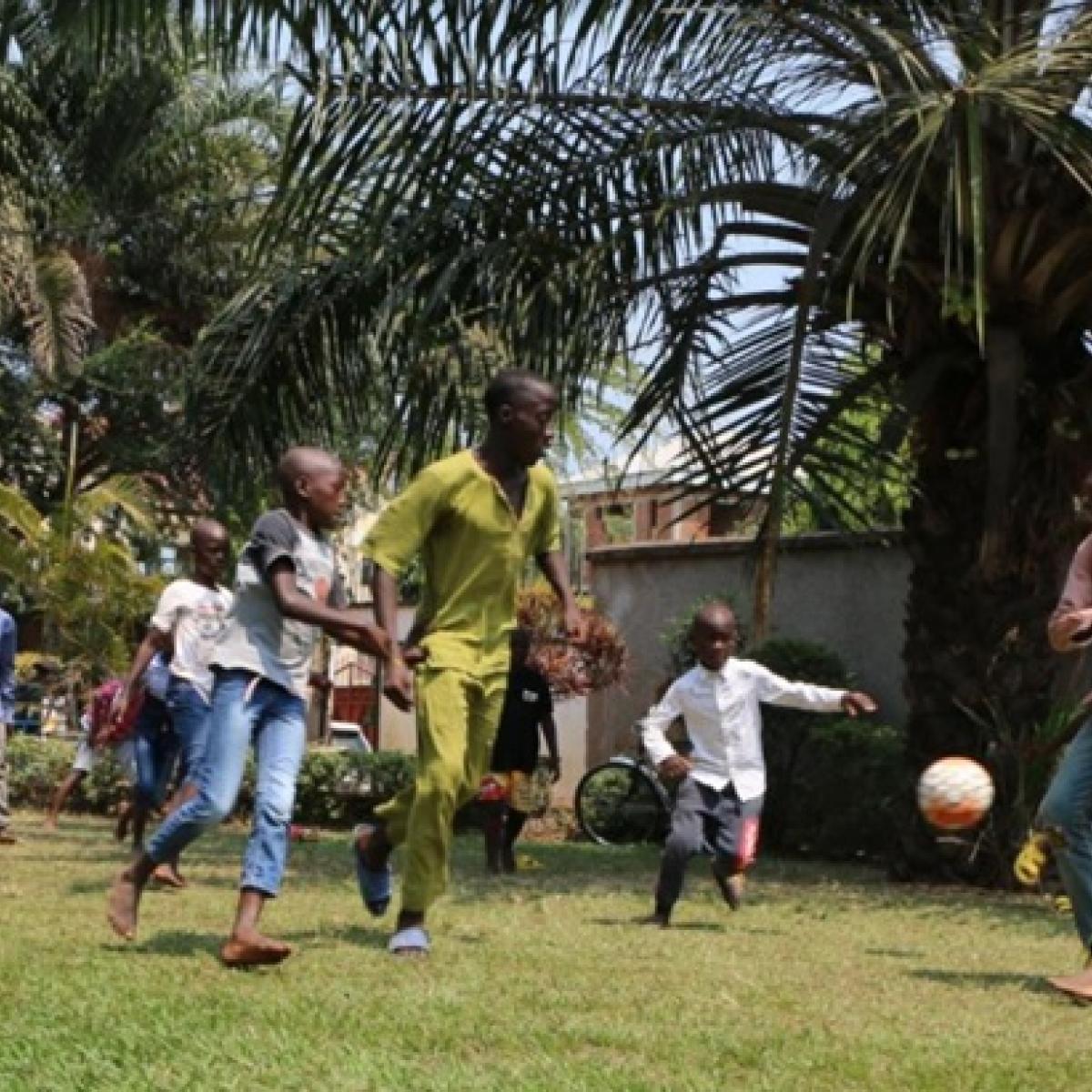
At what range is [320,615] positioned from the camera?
6.95 meters

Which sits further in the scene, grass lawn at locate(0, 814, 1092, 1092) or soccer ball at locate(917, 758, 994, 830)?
soccer ball at locate(917, 758, 994, 830)

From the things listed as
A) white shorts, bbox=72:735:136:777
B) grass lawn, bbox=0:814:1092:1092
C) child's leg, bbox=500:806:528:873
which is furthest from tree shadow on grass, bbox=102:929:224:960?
child's leg, bbox=500:806:528:873

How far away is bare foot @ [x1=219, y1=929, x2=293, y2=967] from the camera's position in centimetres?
681

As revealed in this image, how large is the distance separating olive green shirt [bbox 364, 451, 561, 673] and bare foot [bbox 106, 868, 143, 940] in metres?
1.32

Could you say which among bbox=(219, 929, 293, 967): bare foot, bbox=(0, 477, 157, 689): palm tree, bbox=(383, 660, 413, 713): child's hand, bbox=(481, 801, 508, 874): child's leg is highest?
bbox=(0, 477, 157, 689): palm tree

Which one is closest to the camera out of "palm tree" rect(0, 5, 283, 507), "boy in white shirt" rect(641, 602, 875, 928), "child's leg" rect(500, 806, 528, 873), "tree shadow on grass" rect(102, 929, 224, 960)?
"tree shadow on grass" rect(102, 929, 224, 960)

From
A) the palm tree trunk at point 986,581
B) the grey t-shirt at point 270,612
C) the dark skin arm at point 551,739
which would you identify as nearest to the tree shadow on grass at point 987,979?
the grey t-shirt at point 270,612

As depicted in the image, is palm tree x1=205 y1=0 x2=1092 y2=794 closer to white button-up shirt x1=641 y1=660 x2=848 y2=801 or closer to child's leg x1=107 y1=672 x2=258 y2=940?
white button-up shirt x1=641 y1=660 x2=848 y2=801

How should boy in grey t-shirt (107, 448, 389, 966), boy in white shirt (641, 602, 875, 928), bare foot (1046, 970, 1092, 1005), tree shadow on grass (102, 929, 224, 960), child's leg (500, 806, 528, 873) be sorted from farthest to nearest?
child's leg (500, 806, 528, 873), boy in white shirt (641, 602, 875, 928), tree shadow on grass (102, 929, 224, 960), boy in grey t-shirt (107, 448, 389, 966), bare foot (1046, 970, 1092, 1005)

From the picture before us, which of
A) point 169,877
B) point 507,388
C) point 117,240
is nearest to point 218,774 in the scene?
point 507,388

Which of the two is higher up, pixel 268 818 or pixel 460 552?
pixel 460 552

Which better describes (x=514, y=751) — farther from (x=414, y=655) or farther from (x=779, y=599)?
(x=414, y=655)

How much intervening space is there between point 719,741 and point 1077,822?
266 centimetres

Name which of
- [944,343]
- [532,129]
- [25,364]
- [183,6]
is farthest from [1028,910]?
[25,364]
